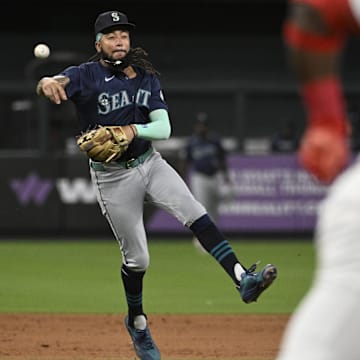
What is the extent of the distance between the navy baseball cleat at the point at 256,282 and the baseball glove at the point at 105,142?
3.29 ft

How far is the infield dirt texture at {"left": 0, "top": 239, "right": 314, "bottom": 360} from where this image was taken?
745 centimetres

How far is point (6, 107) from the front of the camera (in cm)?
1786

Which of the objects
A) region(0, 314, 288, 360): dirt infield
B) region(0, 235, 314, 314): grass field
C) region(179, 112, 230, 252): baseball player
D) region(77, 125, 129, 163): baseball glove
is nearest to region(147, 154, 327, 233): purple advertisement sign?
region(0, 235, 314, 314): grass field

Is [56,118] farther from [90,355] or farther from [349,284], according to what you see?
[349,284]

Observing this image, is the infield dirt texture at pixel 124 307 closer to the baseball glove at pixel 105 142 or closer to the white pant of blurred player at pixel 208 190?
the white pant of blurred player at pixel 208 190

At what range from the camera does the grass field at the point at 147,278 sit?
32.8 ft

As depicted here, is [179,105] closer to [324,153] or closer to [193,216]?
[193,216]

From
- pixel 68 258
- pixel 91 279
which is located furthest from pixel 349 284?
pixel 68 258

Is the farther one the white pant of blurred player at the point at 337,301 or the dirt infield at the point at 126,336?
the dirt infield at the point at 126,336

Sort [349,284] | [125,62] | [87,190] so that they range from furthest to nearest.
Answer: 1. [87,190]
2. [125,62]
3. [349,284]

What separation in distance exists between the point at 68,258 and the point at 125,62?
8232 millimetres

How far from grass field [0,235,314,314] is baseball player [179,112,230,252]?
79 centimetres

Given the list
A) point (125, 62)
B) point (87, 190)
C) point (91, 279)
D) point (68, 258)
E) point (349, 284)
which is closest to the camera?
point (349, 284)

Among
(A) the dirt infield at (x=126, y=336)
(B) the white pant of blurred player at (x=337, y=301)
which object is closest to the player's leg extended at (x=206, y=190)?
(A) the dirt infield at (x=126, y=336)
